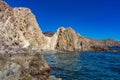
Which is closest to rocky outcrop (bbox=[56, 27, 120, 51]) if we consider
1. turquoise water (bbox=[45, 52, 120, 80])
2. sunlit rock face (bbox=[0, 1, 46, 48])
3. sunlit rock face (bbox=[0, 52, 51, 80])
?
sunlit rock face (bbox=[0, 1, 46, 48])

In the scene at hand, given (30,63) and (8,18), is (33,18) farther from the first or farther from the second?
(30,63)

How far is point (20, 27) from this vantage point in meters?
95.5

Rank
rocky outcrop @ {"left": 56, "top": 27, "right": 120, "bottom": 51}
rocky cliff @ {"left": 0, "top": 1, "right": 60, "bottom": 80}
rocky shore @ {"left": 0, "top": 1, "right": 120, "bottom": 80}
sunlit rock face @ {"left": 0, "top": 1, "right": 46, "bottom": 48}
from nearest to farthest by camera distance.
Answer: rocky cliff @ {"left": 0, "top": 1, "right": 60, "bottom": 80} < rocky shore @ {"left": 0, "top": 1, "right": 120, "bottom": 80} < sunlit rock face @ {"left": 0, "top": 1, "right": 46, "bottom": 48} < rocky outcrop @ {"left": 56, "top": 27, "right": 120, "bottom": 51}

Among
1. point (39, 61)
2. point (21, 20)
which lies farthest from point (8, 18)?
point (39, 61)

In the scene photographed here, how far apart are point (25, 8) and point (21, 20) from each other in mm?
10690

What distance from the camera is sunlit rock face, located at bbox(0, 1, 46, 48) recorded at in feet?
228

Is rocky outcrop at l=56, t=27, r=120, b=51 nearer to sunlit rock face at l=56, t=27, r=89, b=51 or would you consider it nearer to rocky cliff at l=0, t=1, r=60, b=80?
sunlit rock face at l=56, t=27, r=89, b=51

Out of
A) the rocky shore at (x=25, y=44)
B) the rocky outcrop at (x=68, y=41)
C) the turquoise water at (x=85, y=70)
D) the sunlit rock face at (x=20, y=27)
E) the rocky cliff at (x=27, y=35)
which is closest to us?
the rocky shore at (x=25, y=44)

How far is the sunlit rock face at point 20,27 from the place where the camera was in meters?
69.6

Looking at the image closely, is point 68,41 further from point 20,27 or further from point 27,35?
point 20,27

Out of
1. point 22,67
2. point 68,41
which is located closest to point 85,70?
point 22,67

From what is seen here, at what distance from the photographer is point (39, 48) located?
333 ft

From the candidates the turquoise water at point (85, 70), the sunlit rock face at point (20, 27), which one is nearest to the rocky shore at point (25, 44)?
the sunlit rock face at point (20, 27)

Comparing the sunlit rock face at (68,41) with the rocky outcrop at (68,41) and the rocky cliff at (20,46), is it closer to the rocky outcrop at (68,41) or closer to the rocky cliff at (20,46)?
the rocky outcrop at (68,41)
